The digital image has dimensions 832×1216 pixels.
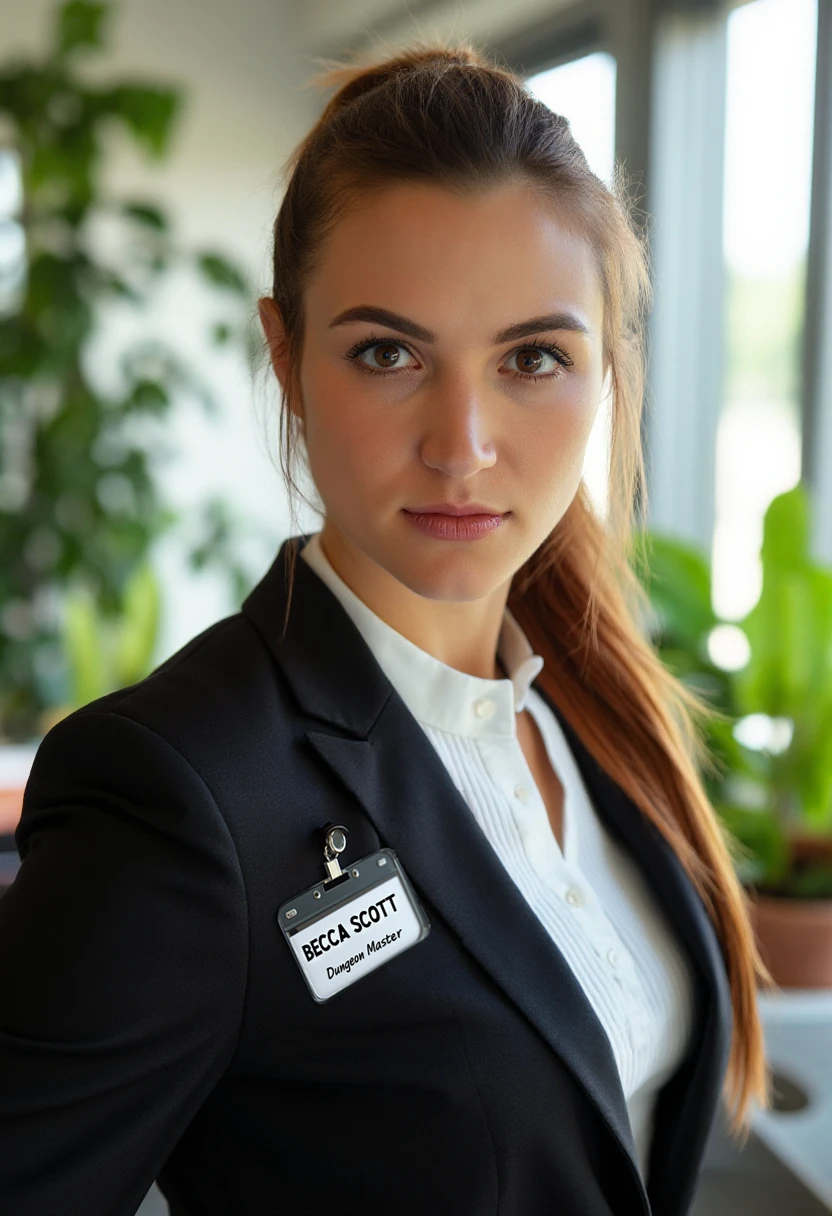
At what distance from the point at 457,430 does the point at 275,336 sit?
25 centimetres

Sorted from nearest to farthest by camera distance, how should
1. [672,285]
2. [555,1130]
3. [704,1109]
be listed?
[555,1130], [704,1109], [672,285]

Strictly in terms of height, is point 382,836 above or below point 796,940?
above

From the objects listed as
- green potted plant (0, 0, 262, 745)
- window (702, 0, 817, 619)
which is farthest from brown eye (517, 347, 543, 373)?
green potted plant (0, 0, 262, 745)

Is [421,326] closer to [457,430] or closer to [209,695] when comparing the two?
[457,430]

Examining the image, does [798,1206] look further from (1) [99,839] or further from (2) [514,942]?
(1) [99,839]

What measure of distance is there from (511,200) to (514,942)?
579 millimetres

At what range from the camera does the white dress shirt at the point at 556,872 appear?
3.41 ft

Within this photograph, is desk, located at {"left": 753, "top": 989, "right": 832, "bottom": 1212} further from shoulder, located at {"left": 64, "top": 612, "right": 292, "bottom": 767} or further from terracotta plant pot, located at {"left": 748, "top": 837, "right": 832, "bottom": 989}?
shoulder, located at {"left": 64, "top": 612, "right": 292, "bottom": 767}

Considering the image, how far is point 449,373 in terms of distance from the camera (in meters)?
0.94

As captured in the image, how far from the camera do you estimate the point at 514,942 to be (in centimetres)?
93

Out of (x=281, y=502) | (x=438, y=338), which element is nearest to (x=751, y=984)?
(x=438, y=338)

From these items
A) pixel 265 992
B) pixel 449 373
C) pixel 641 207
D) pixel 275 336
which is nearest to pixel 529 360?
pixel 449 373

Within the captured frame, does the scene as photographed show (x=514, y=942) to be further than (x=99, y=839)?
Yes

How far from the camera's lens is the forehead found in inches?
36.0
